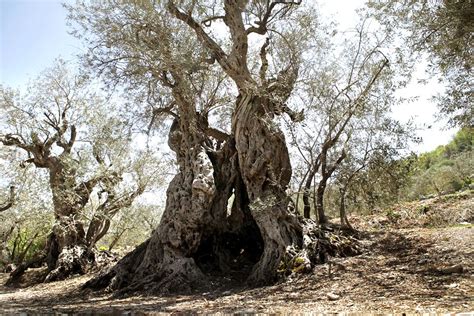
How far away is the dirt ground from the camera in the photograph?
204 inches

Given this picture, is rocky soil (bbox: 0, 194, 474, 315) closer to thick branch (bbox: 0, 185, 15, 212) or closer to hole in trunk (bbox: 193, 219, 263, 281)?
hole in trunk (bbox: 193, 219, 263, 281)

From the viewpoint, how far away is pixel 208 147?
38.5ft

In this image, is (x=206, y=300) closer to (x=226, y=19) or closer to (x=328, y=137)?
(x=328, y=137)

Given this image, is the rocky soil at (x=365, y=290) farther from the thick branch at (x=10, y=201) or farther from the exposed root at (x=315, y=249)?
the thick branch at (x=10, y=201)

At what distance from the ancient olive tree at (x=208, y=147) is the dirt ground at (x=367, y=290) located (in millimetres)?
1028

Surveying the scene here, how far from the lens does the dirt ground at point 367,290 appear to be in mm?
5172

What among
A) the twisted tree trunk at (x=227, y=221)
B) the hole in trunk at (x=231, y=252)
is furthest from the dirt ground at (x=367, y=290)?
the hole in trunk at (x=231, y=252)

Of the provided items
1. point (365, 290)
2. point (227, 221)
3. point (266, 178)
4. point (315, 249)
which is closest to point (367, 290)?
point (365, 290)

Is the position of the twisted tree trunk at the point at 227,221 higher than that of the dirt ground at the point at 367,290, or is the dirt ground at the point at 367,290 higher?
the twisted tree trunk at the point at 227,221

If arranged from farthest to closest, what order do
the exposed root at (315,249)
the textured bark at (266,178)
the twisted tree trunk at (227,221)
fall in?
the twisted tree trunk at (227,221) → the textured bark at (266,178) → the exposed root at (315,249)

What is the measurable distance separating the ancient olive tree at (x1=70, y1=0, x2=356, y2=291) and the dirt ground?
3.37 ft

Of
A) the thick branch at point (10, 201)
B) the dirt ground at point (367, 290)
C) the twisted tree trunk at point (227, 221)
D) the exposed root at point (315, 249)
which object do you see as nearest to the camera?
the dirt ground at point (367, 290)

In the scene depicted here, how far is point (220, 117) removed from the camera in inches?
539

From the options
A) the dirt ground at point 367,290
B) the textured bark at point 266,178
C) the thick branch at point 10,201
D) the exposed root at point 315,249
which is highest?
the thick branch at point 10,201
